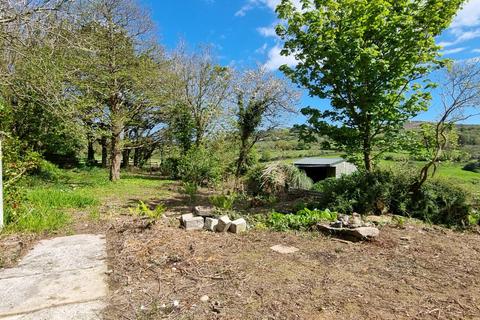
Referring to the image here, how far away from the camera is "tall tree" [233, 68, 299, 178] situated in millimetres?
13031

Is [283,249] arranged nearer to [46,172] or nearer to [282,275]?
[282,275]

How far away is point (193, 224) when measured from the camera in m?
4.70

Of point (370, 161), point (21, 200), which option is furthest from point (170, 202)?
point (370, 161)

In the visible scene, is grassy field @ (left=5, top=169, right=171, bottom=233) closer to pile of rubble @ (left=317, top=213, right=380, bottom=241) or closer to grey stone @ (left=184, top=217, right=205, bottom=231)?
grey stone @ (left=184, top=217, right=205, bottom=231)

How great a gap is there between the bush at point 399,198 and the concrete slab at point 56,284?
14.4ft

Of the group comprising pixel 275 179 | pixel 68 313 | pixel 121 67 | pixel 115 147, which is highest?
pixel 121 67

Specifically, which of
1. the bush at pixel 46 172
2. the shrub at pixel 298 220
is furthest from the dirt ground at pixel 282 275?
the bush at pixel 46 172

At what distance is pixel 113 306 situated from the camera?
7.77ft

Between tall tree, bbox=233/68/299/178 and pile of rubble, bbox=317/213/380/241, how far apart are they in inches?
319

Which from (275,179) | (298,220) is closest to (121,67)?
(275,179)

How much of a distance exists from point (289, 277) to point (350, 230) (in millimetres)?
1698

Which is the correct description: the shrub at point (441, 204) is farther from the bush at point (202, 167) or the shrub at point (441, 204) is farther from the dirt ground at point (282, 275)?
the bush at point (202, 167)

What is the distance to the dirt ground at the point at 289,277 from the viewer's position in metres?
2.32

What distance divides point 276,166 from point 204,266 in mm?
6544
